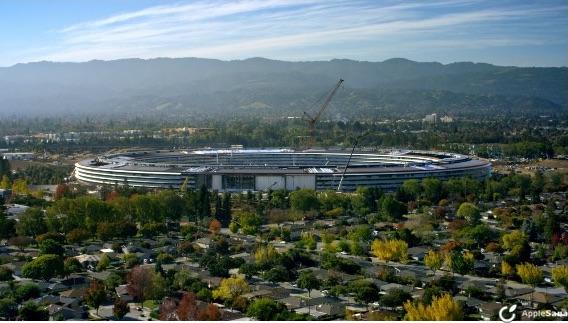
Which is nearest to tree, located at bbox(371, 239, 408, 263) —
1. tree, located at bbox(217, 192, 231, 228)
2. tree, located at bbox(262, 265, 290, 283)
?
tree, located at bbox(262, 265, 290, 283)

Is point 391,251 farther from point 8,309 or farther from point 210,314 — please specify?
point 8,309

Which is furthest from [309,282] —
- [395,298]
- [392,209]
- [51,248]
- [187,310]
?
[392,209]

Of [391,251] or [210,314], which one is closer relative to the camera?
[210,314]

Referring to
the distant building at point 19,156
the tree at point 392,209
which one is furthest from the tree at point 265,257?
the distant building at point 19,156

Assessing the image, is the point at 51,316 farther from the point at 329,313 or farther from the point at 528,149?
the point at 528,149

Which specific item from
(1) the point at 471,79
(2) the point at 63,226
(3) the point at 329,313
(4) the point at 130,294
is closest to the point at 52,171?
(2) the point at 63,226

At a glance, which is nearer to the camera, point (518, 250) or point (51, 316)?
point (51, 316)

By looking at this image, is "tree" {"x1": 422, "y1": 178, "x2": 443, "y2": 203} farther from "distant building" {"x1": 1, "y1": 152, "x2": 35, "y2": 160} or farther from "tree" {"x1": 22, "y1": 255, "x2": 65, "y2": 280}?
"distant building" {"x1": 1, "y1": 152, "x2": 35, "y2": 160}
